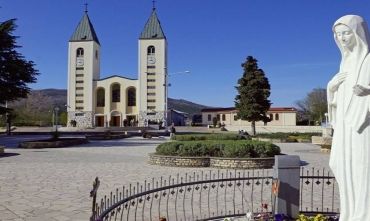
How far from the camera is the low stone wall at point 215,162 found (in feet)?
55.3

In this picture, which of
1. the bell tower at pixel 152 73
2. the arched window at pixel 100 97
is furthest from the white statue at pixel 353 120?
the arched window at pixel 100 97

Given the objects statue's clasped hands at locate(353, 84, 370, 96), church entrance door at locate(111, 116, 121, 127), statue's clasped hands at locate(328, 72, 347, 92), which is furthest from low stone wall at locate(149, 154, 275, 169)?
church entrance door at locate(111, 116, 121, 127)

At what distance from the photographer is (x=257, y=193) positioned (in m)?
11.1

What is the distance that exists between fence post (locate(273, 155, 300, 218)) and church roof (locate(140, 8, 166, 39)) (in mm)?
74959

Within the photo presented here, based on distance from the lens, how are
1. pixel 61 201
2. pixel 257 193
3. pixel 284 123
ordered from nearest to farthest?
1. pixel 61 201
2. pixel 257 193
3. pixel 284 123

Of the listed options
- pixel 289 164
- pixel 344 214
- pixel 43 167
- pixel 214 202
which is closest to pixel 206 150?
pixel 43 167

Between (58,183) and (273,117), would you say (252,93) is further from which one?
(58,183)

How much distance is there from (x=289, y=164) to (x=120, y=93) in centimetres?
7775

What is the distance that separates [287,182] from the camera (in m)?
7.80

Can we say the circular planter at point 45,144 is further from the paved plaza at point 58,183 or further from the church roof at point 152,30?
the church roof at point 152,30

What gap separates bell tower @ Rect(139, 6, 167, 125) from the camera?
7819cm

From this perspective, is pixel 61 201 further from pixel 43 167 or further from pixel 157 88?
pixel 157 88

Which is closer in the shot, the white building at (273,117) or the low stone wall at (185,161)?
the low stone wall at (185,161)

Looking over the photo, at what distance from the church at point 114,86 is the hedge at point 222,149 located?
59.8 meters
